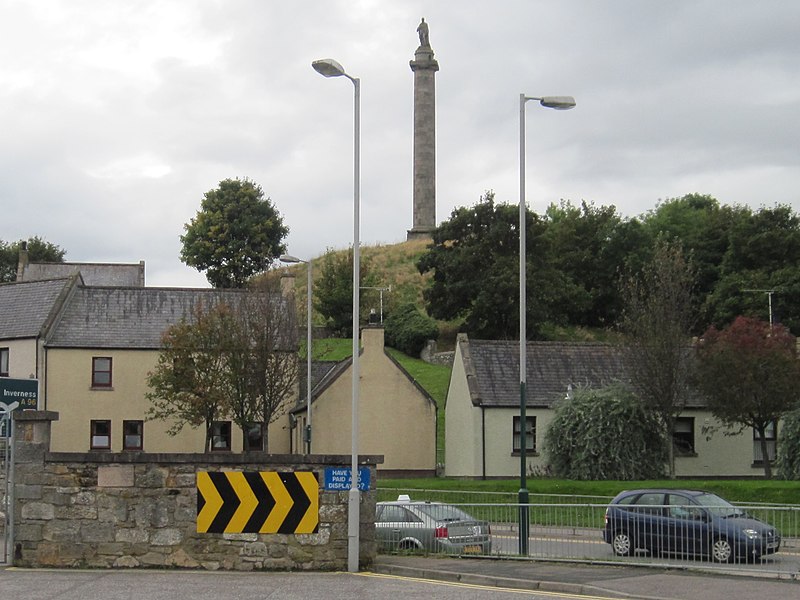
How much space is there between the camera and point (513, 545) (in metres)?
22.6

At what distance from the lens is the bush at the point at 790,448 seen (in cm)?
4034

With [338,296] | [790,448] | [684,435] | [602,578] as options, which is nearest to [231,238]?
[338,296]

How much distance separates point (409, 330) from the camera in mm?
77688

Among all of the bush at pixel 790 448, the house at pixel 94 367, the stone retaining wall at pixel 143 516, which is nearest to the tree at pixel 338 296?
the house at pixel 94 367

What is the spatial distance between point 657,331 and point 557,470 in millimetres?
6591

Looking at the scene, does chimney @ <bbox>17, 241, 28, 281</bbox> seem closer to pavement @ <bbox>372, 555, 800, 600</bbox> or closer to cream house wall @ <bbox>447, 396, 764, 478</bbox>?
cream house wall @ <bbox>447, 396, 764, 478</bbox>

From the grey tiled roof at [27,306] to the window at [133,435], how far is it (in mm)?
5691

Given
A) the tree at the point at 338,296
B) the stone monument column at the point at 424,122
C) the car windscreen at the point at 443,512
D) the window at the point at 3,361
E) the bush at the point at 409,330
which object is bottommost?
the car windscreen at the point at 443,512

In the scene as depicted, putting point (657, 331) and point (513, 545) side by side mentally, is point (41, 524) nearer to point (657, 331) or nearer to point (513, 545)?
point (513, 545)

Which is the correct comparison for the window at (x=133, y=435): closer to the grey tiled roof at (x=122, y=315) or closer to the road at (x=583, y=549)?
the grey tiled roof at (x=122, y=315)

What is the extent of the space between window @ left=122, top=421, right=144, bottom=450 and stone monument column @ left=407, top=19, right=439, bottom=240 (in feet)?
162

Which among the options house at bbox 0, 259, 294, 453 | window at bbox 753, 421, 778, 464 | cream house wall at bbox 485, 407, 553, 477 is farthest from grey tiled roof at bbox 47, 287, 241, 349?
window at bbox 753, 421, 778, 464

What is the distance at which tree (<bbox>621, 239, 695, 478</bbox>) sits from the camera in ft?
146

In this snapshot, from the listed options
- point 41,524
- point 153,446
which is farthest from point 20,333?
point 41,524
